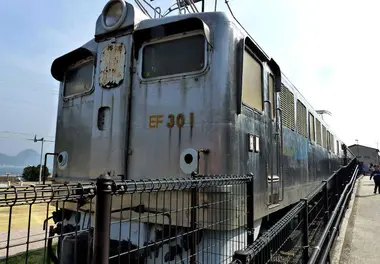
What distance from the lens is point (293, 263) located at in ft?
12.4

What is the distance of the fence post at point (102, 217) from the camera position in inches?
57.0

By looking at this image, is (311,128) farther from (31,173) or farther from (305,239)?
(31,173)

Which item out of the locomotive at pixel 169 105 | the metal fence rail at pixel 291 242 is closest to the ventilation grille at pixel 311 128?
the metal fence rail at pixel 291 242

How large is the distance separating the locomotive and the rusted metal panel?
1 cm

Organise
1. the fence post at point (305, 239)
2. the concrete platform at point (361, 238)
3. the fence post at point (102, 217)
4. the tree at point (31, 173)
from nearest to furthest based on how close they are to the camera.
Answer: the fence post at point (102, 217)
the fence post at point (305, 239)
the concrete platform at point (361, 238)
the tree at point (31, 173)

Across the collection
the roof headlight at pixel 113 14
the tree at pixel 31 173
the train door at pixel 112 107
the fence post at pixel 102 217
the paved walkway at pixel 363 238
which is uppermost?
the roof headlight at pixel 113 14

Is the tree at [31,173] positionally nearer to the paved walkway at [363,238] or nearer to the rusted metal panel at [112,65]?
the paved walkway at [363,238]

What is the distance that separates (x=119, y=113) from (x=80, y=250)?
1.54m

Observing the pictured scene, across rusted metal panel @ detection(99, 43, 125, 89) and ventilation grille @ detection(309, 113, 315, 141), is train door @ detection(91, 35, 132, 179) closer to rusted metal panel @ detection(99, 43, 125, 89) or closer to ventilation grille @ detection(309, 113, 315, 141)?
rusted metal panel @ detection(99, 43, 125, 89)

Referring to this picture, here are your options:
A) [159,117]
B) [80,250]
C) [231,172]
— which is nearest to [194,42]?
[159,117]

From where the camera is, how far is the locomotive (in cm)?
309

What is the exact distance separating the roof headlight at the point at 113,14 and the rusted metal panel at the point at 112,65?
24 centimetres

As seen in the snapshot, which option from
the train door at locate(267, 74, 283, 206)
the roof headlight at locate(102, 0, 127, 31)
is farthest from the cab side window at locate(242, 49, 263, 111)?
the roof headlight at locate(102, 0, 127, 31)

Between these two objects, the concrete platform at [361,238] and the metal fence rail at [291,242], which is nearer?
the metal fence rail at [291,242]
